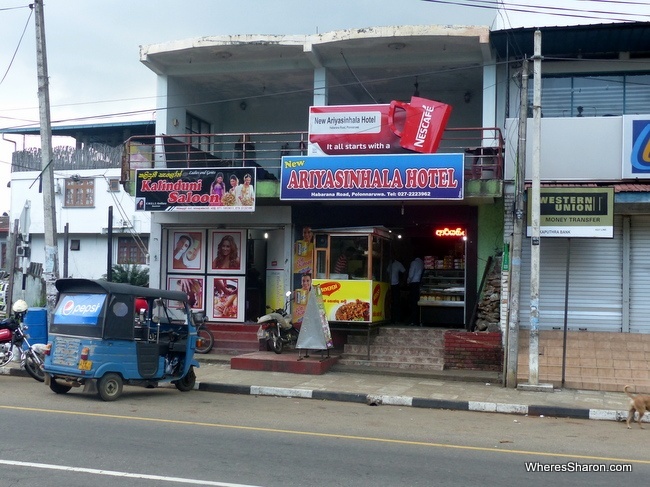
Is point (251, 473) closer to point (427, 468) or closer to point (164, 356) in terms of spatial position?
point (427, 468)

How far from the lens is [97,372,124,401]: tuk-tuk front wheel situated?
11703 mm

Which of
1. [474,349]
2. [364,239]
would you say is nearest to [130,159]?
[364,239]

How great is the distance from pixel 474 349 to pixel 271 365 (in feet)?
14.5

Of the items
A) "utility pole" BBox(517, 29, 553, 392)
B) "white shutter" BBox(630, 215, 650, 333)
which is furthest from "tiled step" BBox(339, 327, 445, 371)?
"white shutter" BBox(630, 215, 650, 333)

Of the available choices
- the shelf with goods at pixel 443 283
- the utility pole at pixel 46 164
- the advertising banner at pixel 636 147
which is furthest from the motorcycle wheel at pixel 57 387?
the advertising banner at pixel 636 147

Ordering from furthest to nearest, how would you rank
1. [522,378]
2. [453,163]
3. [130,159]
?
[130,159], [453,163], [522,378]

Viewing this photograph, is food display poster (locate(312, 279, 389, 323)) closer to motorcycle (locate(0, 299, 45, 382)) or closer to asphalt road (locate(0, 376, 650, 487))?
asphalt road (locate(0, 376, 650, 487))

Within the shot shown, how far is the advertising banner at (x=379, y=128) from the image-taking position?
53.7 feet

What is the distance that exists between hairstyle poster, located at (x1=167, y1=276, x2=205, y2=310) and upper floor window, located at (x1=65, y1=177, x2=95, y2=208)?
44.9ft

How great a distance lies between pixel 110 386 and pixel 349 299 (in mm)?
6590

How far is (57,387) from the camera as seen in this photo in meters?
12.4

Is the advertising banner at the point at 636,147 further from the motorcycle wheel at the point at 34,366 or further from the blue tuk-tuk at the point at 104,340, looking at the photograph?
the motorcycle wheel at the point at 34,366

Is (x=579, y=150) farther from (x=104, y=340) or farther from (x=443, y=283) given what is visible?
(x=104, y=340)

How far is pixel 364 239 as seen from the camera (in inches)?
677
